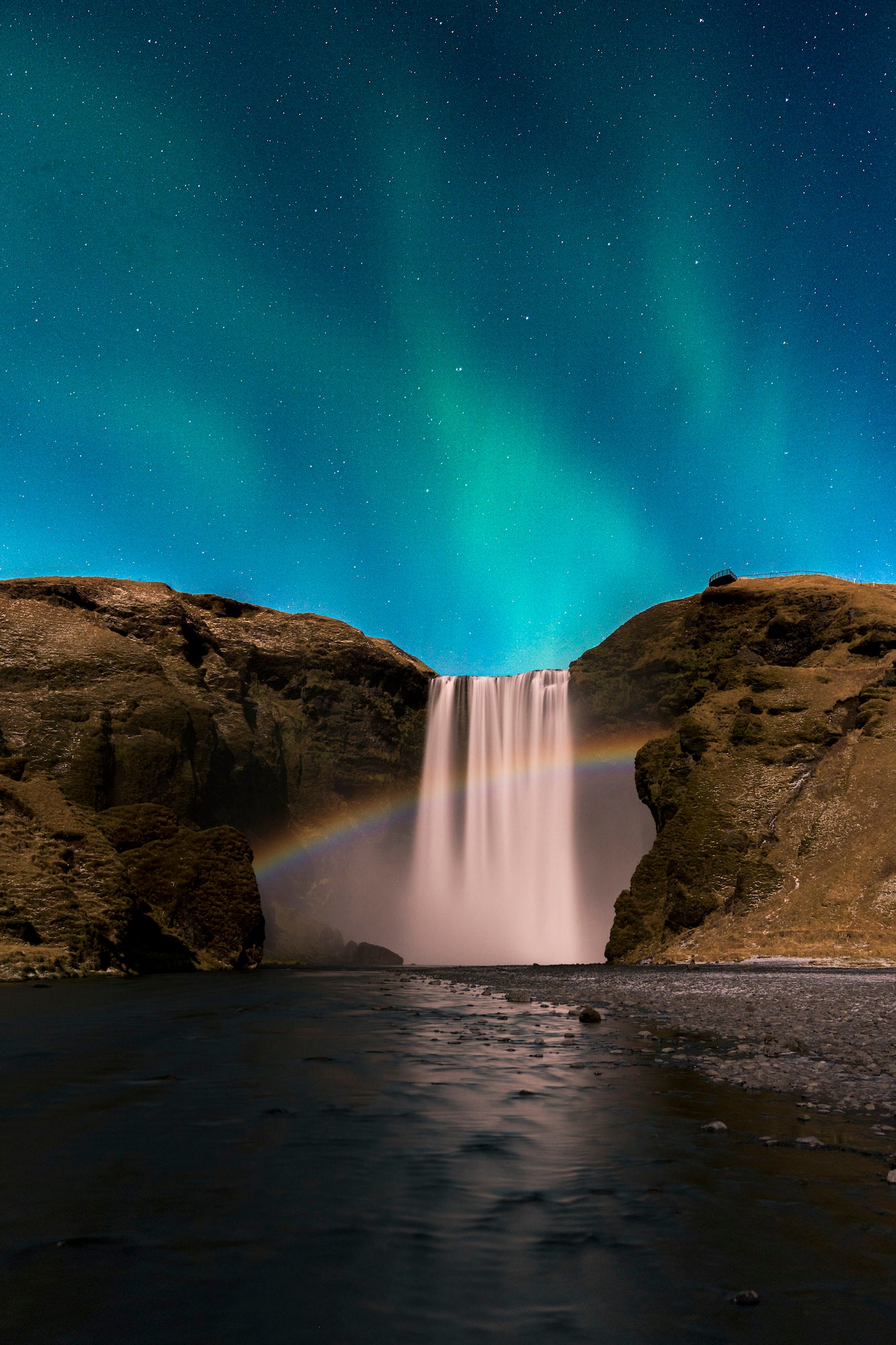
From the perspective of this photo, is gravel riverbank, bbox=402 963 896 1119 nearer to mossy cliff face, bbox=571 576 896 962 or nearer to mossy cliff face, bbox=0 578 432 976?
mossy cliff face, bbox=571 576 896 962

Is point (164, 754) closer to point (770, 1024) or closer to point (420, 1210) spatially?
point (770, 1024)

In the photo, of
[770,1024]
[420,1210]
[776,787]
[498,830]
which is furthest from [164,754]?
[420,1210]

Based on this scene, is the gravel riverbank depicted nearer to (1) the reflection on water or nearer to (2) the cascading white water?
(1) the reflection on water

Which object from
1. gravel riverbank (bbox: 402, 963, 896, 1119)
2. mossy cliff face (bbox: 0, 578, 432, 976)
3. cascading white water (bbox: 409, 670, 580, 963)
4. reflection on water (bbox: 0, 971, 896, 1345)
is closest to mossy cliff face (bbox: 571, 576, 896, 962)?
gravel riverbank (bbox: 402, 963, 896, 1119)

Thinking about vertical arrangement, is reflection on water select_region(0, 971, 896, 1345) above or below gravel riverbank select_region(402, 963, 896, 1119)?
above

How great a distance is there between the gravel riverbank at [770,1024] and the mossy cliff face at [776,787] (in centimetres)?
962

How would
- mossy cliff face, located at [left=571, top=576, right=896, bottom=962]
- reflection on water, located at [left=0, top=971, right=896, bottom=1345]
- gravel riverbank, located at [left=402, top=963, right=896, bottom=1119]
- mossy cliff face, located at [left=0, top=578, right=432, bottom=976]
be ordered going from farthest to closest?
mossy cliff face, located at [left=571, top=576, right=896, bottom=962] → mossy cliff face, located at [left=0, top=578, right=432, bottom=976] → gravel riverbank, located at [left=402, top=963, right=896, bottom=1119] → reflection on water, located at [left=0, top=971, right=896, bottom=1345]

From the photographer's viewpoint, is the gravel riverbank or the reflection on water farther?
the gravel riverbank

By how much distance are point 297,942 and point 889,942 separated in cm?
4228

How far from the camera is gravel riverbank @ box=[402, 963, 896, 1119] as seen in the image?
8508 millimetres

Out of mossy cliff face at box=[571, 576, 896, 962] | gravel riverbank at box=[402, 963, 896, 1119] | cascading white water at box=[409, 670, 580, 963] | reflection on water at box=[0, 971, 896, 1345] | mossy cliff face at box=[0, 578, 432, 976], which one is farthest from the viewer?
cascading white water at box=[409, 670, 580, 963]

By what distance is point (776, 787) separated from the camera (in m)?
46.4

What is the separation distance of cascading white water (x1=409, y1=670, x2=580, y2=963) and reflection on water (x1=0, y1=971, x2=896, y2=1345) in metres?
66.2

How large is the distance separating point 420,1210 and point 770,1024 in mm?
10964
